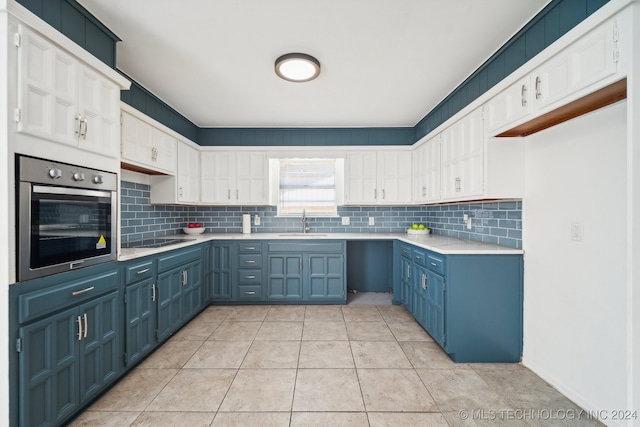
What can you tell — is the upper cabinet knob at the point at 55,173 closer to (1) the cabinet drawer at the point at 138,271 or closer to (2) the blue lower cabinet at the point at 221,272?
(1) the cabinet drawer at the point at 138,271

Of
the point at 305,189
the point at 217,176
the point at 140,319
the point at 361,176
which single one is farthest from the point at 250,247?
the point at 361,176

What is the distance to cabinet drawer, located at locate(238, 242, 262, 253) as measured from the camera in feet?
11.9

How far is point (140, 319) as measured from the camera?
2201mm

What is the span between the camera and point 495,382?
2.01 m

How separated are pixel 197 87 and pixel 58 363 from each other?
251 centimetres

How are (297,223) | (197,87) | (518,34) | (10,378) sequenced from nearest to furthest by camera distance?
(10,378) < (518,34) < (197,87) < (297,223)

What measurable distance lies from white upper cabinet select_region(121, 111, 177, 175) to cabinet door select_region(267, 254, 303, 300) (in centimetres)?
171

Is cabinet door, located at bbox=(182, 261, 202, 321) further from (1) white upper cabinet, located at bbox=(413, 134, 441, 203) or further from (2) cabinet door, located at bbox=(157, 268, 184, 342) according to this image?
(1) white upper cabinet, located at bbox=(413, 134, 441, 203)

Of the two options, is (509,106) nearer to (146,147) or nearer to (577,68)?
(577,68)

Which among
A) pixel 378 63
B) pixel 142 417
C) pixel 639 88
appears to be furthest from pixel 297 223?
pixel 639 88

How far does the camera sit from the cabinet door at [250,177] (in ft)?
13.0

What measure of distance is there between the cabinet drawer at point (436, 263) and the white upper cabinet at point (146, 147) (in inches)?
115

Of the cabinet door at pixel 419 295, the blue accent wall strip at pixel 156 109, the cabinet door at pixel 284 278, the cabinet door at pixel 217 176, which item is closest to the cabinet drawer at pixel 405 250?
the cabinet door at pixel 419 295

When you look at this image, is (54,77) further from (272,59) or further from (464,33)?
(464,33)
